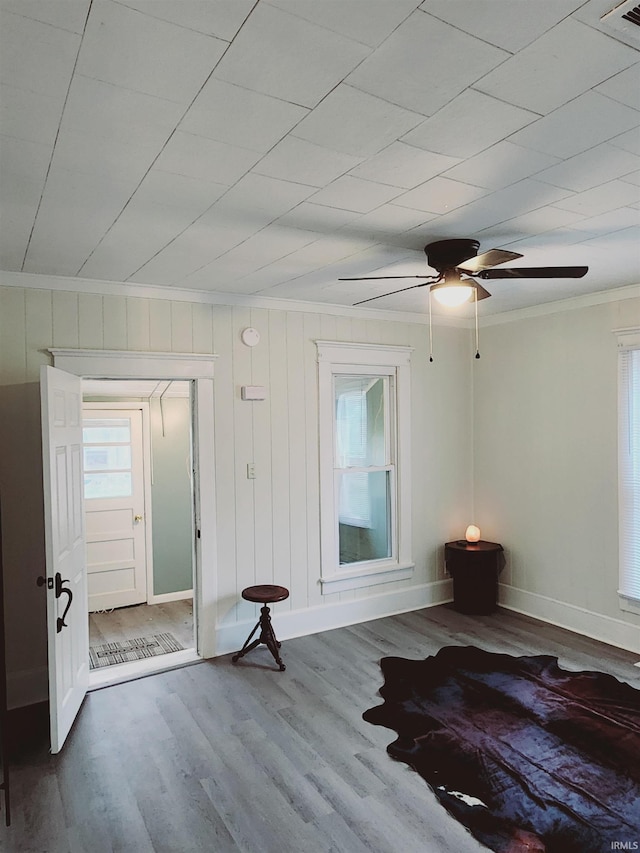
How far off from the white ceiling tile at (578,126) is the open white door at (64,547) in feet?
8.01

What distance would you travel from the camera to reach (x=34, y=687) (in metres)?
3.46

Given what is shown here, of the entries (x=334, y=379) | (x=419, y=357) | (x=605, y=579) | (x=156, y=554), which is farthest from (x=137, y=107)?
(x=156, y=554)

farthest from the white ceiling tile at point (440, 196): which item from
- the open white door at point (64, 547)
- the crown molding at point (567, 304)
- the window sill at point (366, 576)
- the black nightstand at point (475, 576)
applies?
the black nightstand at point (475, 576)

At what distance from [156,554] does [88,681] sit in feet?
7.53

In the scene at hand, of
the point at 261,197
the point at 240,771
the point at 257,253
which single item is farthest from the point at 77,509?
the point at 261,197

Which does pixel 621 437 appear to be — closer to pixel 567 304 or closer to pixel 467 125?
pixel 567 304

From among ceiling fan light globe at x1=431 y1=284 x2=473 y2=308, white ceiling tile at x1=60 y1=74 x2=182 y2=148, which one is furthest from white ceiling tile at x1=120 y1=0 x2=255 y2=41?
ceiling fan light globe at x1=431 y1=284 x2=473 y2=308

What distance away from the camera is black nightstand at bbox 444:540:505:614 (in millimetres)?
4988

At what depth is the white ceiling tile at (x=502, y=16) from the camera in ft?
4.10

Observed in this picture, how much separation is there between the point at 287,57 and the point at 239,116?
0.31m

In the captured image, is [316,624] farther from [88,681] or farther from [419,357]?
[419,357]

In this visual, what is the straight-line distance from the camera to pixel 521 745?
291cm

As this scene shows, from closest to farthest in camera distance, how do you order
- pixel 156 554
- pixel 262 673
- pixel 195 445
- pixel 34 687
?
pixel 34 687 < pixel 262 673 < pixel 195 445 < pixel 156 554

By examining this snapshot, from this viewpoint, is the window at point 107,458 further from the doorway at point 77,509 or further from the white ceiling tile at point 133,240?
the white ceiling tile at point 133,240
